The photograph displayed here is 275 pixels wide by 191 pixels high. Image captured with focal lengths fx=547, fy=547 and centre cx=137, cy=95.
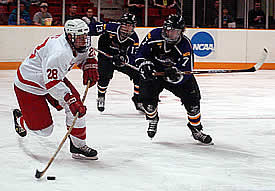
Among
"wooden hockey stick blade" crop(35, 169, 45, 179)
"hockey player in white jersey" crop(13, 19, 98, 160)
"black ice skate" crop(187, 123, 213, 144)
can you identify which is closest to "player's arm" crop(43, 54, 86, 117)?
"hockey player in white jersey" crop(13, 19, 98, 160)

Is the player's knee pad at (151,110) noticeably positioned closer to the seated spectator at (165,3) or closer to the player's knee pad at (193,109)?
the player's knee pad at (193,109)

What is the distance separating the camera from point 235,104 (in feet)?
21.7

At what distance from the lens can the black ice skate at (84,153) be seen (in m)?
3.66

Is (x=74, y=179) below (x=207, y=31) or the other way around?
below

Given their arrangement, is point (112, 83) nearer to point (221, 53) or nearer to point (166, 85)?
point (221, 53)

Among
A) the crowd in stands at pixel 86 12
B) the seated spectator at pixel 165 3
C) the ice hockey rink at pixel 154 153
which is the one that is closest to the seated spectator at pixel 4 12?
the crowd in stands at pixel 86 12

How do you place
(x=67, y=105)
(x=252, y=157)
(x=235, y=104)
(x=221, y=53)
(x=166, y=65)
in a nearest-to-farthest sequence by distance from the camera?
1. (x=67, y=105)
2. (x=252, y=157)
3. (x=166, y=65)
4. (x=235, y=104)
5. (x=221, y=53)

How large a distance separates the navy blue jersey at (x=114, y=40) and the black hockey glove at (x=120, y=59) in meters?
0.05

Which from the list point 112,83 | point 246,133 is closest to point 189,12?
point 112,83

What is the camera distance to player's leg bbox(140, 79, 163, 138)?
172 inches

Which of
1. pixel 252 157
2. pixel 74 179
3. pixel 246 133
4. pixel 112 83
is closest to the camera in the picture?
pixel 74 179

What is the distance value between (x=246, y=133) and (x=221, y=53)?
6077 millimetres

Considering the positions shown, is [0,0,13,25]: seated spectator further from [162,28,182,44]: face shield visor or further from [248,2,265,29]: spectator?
[162,28,182,44]: face shield visor

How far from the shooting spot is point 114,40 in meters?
5.82
